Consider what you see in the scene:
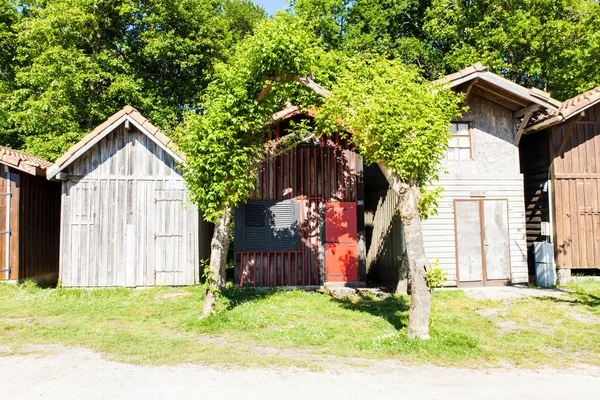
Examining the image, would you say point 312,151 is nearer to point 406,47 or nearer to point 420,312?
point 420,312

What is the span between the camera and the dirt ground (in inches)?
189

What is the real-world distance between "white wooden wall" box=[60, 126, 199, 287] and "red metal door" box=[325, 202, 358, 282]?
378 cm

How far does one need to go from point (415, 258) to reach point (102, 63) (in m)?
16.6

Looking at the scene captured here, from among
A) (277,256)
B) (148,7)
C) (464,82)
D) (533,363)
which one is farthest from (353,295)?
(148,7)

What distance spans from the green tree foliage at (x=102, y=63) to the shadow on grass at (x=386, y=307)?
11.7m

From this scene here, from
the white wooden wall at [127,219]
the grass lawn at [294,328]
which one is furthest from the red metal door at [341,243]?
the white wooden wall at [127,219]

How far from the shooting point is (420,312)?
263 inches

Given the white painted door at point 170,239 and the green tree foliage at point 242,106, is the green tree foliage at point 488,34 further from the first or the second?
the white painted door at point 170,239

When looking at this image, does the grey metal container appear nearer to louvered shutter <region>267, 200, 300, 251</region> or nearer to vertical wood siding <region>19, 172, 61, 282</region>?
louvered shutter <region>267, 200, 300, 251</region>

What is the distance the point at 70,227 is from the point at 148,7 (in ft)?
39.1

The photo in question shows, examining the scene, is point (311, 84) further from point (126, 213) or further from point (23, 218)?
point (23, 218)

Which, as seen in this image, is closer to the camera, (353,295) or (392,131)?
(392,131)

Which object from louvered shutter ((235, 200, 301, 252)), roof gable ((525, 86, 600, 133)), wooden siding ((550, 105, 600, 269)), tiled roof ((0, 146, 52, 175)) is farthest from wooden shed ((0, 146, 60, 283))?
wooden siding ((550, 105, 600, 269))

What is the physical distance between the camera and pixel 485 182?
1180cm
